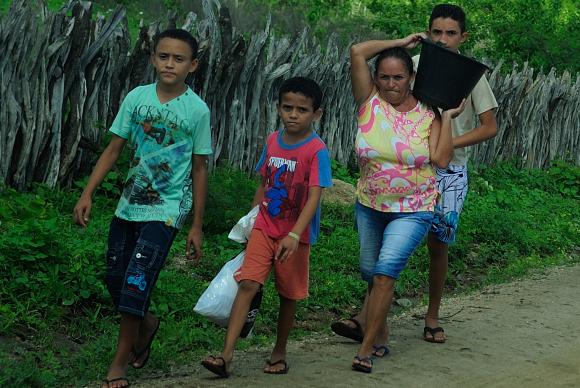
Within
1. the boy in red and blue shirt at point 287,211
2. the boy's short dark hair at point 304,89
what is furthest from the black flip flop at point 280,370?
the boy's short dark hair at point 304,89

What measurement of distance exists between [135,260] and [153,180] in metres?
0.39

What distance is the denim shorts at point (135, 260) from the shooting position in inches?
194

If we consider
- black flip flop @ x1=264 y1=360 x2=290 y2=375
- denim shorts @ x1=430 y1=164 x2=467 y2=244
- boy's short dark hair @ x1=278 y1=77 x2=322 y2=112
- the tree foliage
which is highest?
the tree foliage

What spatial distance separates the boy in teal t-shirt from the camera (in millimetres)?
4988

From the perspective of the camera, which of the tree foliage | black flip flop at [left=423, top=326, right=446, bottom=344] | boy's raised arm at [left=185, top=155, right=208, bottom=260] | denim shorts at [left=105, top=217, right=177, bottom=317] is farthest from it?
the tree foliage

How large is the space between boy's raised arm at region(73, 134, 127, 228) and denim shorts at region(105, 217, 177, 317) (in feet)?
0.54

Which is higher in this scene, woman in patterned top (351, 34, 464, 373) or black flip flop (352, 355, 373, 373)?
woman in patterned top (351, 34, 464, 373)

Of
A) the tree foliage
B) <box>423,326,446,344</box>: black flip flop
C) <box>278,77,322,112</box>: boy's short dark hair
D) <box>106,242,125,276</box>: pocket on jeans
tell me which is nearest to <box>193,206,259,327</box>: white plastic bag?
<box>106,242,125,276</box>: pocket on jeans

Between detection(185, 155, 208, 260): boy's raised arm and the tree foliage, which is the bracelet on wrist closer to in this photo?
detection(185, 155, 208, 260): boy's raised arm

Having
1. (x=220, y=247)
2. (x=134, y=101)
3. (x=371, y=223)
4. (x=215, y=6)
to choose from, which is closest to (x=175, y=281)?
(x=220, y=247)

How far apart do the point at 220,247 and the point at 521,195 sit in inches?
231

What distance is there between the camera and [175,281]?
6.85 meters

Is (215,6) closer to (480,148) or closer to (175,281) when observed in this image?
(175,281)

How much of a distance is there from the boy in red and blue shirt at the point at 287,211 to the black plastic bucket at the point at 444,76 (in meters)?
0.61
